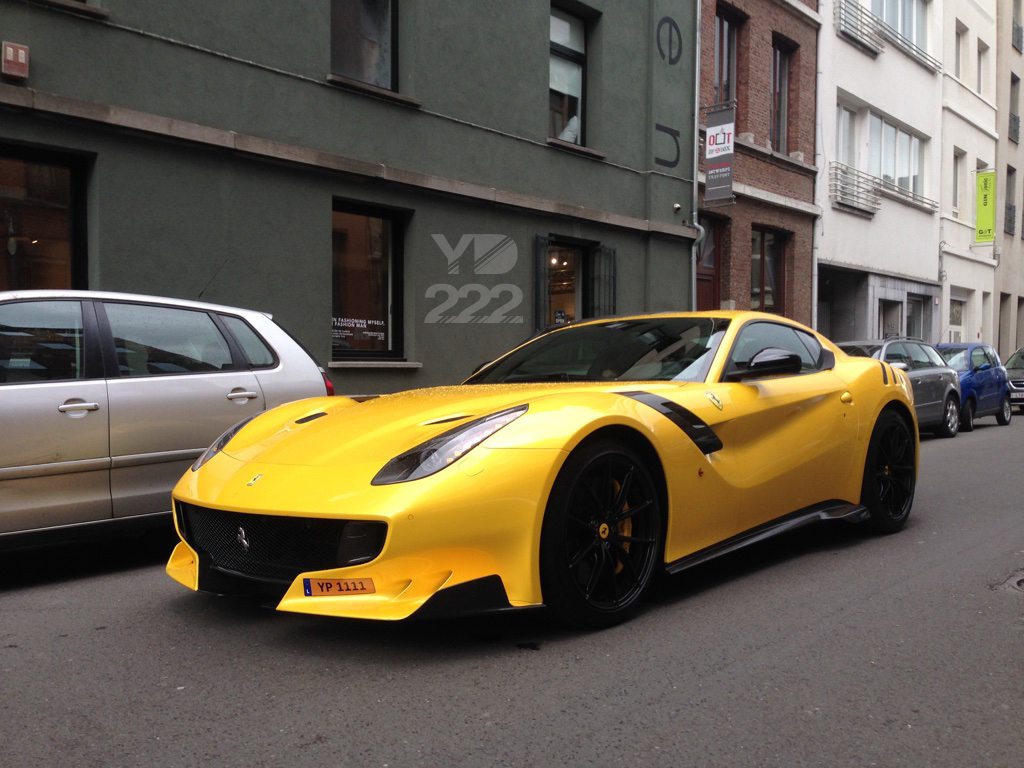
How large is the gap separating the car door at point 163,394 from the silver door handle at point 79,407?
103 millimetres

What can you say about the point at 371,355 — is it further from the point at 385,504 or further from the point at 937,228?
the point at 937,228

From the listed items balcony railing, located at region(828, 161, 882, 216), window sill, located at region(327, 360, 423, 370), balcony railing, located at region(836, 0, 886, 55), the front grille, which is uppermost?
balcony railing, located at region(836, 0, 886, 55)

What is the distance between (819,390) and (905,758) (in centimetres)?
299

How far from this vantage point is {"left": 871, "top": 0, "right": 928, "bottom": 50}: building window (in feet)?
79.9

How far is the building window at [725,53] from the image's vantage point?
19.0 meters

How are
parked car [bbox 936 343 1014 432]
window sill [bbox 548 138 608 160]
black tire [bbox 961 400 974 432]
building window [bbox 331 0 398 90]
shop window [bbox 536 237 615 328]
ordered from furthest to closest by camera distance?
parked car [bbox 936 343 1014 432], black tire [bbox 961 400 974 432], shop window [bbox 536 237 615 328], window sill [bbox 548 138 608 160], building window [bbox 331 0 398 90]

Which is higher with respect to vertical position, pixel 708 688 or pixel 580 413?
pixel 580 413

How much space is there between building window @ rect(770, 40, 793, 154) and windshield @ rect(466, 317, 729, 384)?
16.5 m

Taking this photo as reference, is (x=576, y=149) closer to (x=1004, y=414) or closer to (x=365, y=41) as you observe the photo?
(x=365, y=41)

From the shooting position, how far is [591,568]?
3943 millimetres

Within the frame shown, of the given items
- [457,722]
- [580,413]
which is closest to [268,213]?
[580,413]

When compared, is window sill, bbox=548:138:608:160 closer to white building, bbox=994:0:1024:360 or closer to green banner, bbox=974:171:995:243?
green banner, bbox=974:171:995:243

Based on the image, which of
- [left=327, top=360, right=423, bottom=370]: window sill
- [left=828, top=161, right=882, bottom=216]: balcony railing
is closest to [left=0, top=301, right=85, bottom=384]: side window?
[left=327, top=360, right=423, bottom=370]: window sill

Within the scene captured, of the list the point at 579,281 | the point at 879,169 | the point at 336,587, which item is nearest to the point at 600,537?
the point at 336,587
